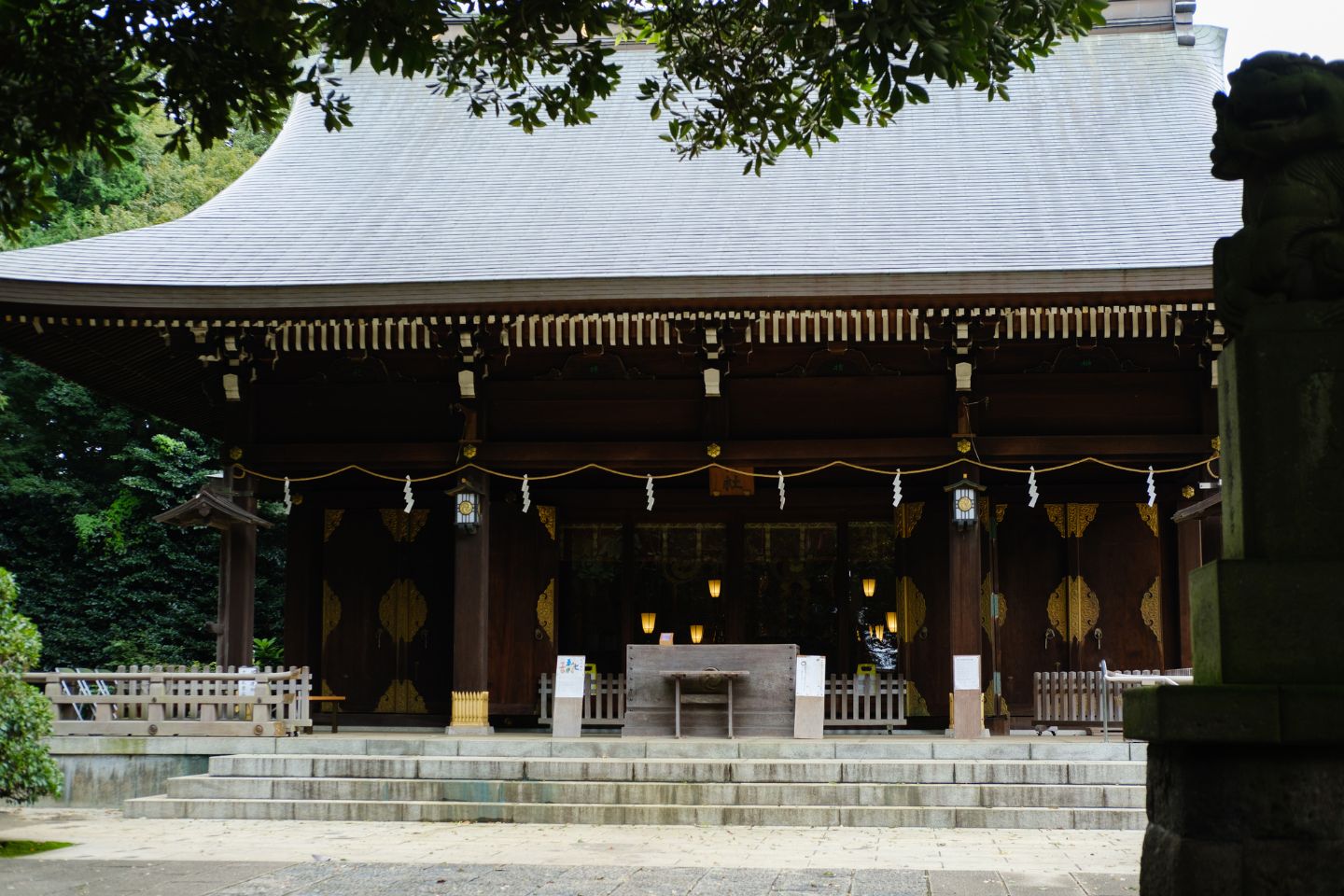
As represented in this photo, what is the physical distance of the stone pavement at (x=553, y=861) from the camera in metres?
7.45

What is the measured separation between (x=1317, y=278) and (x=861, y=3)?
10.8 ft

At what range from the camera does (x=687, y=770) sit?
11.6m

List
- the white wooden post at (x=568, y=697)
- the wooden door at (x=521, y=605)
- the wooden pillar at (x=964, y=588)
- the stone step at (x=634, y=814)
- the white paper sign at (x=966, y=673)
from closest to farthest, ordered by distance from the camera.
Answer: the stone step at (x=634, y=814) < the white paper sign at (x=966, y=673) < the wooden pillar at (x=964, y=588) < the white wooden post at (x=568, y=697) < the wooden door at (x=521, y=605)

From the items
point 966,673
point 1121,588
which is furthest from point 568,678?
point 1121,588

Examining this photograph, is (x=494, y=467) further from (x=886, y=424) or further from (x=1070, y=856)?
(x=1070, y=856)

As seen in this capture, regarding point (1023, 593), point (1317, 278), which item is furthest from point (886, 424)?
point (1317, 278)

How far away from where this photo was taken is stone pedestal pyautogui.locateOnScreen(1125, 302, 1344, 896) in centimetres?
416

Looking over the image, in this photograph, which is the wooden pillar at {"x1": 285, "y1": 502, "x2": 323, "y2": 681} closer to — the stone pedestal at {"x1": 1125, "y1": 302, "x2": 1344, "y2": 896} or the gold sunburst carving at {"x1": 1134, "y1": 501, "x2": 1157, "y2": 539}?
the gold sunburst carving at {"x1": 1134, "y1": 501, "x2": 1157, "y2": 539}

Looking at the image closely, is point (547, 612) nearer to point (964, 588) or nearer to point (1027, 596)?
point (964, 588)

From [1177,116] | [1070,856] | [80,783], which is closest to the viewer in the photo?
[1070,856]

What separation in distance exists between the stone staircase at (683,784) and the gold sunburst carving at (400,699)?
3574 millimetres

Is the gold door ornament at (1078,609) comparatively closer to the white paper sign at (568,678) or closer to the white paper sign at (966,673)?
the white paper sign at (966,673)

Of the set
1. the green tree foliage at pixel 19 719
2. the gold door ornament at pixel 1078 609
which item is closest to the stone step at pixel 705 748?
the green tree foliage at pixel 19 719

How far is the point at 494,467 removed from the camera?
584 inches
